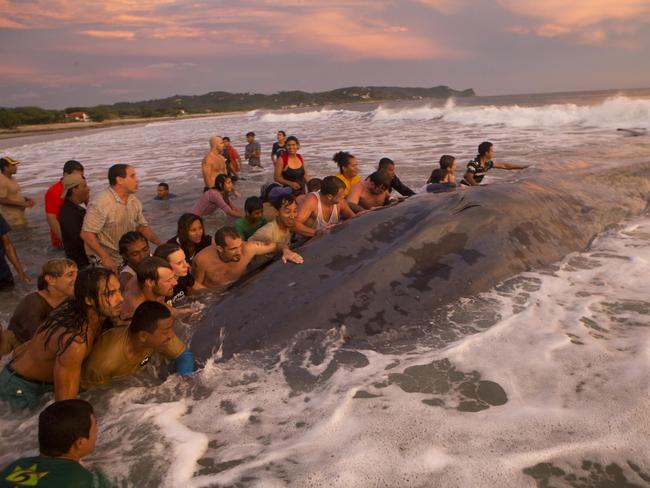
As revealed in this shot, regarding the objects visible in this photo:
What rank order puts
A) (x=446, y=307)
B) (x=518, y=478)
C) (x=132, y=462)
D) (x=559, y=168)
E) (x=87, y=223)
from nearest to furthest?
(x=518, y=478), (x=132, y=462), (x=446, y=307), (x=87, y=223), (x=559, y=168)

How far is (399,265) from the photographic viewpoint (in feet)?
13.0

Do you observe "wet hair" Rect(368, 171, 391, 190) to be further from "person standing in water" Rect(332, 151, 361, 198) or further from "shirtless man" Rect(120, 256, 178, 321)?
"shirtless man" Rect(120, 256, 178, 321)

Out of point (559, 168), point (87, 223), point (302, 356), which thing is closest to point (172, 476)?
point (302, 356)

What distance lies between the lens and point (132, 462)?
2.67 metres

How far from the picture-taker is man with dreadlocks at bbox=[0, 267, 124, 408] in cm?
299

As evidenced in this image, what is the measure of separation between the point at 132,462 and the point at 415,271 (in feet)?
7.98

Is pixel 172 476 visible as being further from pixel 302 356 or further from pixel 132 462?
pixel 302 356

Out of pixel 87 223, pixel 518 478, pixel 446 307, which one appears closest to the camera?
pixel 518 478

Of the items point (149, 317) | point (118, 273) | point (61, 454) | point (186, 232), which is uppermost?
Result: point (186, 232)

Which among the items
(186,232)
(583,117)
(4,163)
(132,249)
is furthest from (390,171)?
(583,117)

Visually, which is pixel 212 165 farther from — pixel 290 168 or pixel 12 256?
pixel 12 256

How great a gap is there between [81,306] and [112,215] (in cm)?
281

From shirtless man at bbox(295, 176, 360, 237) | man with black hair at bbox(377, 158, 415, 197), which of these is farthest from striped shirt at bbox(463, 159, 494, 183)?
shirtless man at bbox(295, 176, 360, 237)

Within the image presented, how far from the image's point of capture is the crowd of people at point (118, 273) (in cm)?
304
